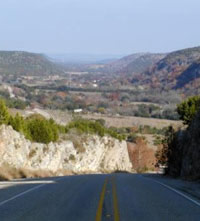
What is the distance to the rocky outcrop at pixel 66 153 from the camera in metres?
44.7

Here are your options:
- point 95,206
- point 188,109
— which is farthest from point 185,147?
point 95,206

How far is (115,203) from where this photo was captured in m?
16.4

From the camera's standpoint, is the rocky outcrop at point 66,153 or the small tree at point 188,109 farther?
the small tree at point 188,109

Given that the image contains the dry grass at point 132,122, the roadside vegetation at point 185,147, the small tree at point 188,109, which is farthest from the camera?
the dry grass at point 132,122

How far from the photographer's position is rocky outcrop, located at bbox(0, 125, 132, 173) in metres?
44.7

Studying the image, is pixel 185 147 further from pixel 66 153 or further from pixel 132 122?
pixel 132 122

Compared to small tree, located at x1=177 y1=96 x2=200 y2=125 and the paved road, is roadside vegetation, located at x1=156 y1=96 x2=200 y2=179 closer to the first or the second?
small tree, located at x1=177 y1=96 x2=200 y2=125

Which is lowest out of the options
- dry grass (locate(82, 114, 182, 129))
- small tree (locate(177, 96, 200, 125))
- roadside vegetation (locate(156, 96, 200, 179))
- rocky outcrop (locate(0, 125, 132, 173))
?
dry grass (locate(82, 114, 182, 129))

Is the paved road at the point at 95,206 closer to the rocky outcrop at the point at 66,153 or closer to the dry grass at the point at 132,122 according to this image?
the rocky outcrop at the point at 66,153

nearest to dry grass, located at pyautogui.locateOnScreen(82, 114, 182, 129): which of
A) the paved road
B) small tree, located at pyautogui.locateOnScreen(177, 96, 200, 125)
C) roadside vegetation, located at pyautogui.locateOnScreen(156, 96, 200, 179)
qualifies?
small tree, located at pyautogui.locateOnScreen(177, 96, 200, 125)

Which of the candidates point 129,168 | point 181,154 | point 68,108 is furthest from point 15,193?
point 68,108

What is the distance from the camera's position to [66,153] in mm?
60969

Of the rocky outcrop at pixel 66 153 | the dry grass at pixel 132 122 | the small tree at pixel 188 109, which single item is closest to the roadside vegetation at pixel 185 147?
the small tree at pixel 188 109

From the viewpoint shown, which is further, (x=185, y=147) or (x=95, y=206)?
(x=185, y=147)
